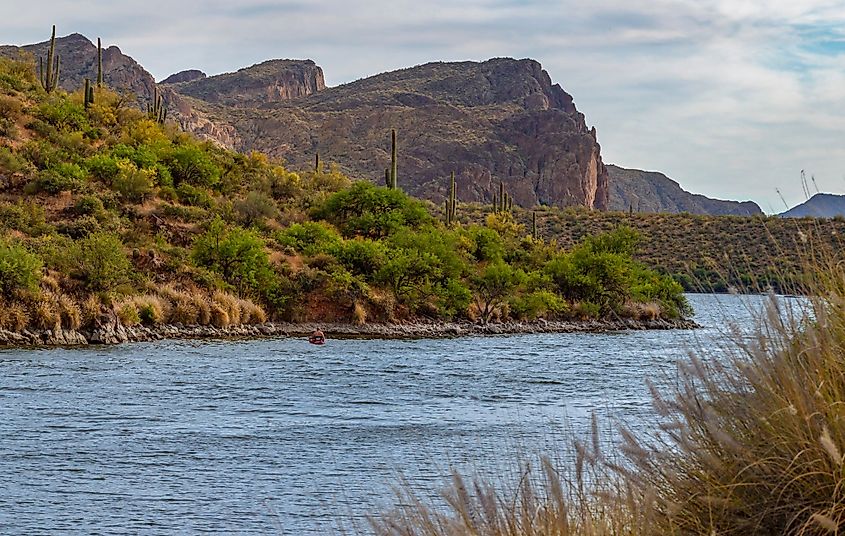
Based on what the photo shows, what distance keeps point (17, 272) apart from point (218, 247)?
11.0 metres

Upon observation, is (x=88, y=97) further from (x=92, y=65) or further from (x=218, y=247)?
(x=92, y=65)

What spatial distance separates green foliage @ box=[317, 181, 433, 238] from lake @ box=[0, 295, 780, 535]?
19998 mm

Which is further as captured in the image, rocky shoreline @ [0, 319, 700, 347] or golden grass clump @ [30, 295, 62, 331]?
golden grass clump @ [30, 295, 62, 331]

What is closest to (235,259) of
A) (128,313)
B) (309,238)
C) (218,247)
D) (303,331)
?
(218,247)

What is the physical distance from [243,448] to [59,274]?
22122mm

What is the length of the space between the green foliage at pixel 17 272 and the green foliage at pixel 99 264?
1802 millimetres

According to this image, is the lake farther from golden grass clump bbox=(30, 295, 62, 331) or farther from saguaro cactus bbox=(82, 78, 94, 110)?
saguaro cactus bbox=(82, 78, 94, 110)

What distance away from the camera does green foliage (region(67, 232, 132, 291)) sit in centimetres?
3581

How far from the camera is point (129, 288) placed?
3712 cm

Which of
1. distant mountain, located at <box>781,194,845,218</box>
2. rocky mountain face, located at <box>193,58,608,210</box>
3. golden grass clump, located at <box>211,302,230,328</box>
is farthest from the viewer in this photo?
rocky mountain face, located at <box>193,58,608,210</box>

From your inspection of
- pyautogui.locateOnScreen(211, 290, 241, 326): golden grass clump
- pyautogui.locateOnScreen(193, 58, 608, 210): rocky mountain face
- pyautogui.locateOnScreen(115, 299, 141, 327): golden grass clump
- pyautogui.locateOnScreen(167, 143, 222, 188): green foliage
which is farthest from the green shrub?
pyautogui.locateOnScreen(193, 58, 608, 210): rocky mountain face

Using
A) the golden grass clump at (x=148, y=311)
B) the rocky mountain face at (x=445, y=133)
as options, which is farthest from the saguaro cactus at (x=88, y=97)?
the rocky mountain face at (x=445, y=133)

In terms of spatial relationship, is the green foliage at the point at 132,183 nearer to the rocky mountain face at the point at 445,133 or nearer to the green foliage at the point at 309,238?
the green foliage at the point at 309,238

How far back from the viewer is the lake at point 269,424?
11.7 metres
